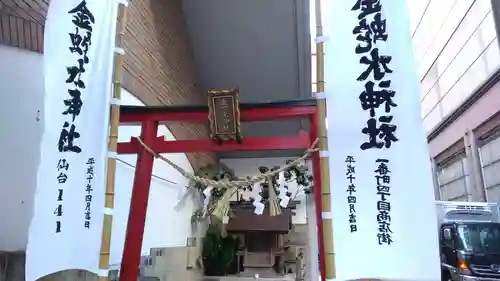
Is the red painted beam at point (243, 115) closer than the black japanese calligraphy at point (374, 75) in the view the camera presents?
No

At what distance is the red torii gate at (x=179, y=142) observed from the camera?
10.9ft

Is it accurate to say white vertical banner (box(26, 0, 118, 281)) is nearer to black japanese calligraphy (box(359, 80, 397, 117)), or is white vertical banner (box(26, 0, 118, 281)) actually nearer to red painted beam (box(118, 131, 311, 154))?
red painted beam (box(118, 131, 311, 154))

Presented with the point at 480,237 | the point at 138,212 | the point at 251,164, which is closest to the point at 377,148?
the point at 138,212

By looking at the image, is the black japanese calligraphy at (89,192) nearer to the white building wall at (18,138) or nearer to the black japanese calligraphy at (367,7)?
the white building wall at (18,138)

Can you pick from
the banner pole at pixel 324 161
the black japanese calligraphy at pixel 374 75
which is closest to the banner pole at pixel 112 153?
the banner pole at pixel 324 161

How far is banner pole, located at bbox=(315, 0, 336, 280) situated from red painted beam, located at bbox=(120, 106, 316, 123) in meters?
0.98

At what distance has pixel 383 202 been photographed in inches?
88.1

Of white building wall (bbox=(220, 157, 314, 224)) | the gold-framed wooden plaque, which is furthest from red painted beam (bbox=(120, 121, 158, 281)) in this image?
white building wall (bbox=(220, 157, 314, 224))

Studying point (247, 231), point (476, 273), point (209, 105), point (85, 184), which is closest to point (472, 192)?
point (476, 273)

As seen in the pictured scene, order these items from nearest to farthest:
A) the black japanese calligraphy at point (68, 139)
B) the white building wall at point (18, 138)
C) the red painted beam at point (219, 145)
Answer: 1. the black japanese calligraphy at point (68, 139)
2. the white building wall at point (18, 138)
3. the red painted beam at point (219, 145)

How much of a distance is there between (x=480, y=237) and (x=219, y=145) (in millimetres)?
6838

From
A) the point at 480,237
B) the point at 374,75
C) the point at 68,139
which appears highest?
the point at 374,75

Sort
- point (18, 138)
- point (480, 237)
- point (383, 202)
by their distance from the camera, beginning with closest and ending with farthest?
point (383, 202), point (18, 138), point (480, 237)

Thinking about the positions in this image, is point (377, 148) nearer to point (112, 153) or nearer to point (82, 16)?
point (112, 153)
